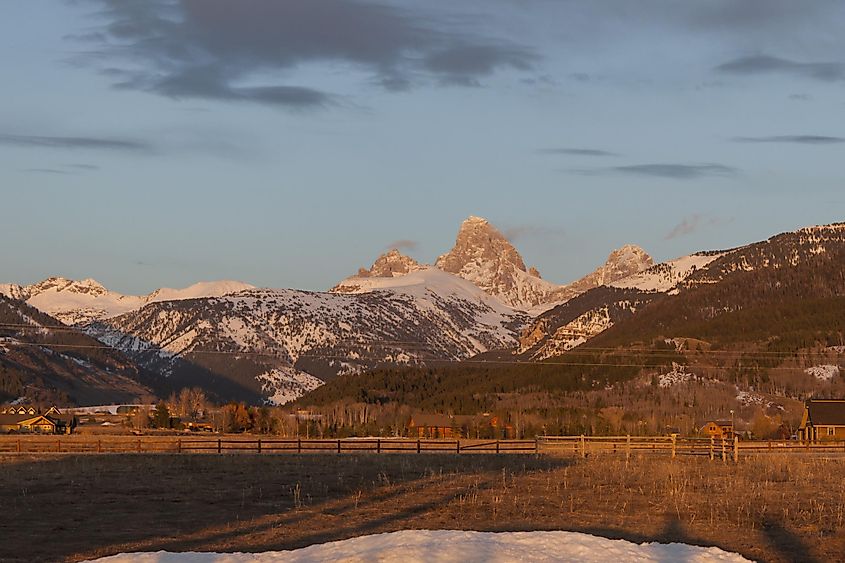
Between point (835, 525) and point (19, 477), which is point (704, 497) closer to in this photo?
point (835, 525)

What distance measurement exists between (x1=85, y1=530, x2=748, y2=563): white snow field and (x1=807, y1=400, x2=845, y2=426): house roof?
11343 centimetres

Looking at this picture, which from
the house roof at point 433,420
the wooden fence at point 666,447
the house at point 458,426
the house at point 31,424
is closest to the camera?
the wooden fence at point 666,447

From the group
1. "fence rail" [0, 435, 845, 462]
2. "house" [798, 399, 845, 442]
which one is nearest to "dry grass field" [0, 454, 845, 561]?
"fence rail" [0, 435, 845, 462]

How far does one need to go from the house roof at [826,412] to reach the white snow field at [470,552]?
11343cm

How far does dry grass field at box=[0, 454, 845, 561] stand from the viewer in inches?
1398

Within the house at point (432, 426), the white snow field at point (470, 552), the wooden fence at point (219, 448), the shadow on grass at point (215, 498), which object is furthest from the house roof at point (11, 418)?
the white snow field at point (470, 552)

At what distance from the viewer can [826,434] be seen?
Result: 5079 inches

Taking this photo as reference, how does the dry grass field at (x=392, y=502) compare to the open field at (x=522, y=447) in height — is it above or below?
below

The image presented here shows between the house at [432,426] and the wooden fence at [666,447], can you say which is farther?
the house at [432,426]

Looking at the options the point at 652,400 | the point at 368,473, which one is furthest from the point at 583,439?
the point at 652,400

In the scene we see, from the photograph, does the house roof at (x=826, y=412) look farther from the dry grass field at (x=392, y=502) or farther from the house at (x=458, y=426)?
the dry grass field at (x=392, y=502)

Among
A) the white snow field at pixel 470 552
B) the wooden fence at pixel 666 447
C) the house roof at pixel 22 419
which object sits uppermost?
the house roof at pixel 22 419

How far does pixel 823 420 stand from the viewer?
13188 centimetres

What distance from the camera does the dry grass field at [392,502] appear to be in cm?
3550
